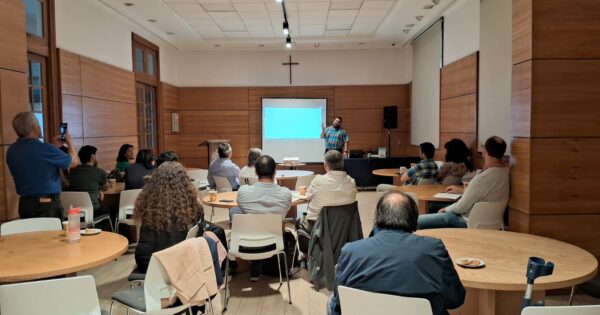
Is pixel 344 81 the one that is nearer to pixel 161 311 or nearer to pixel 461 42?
pixel 461 42

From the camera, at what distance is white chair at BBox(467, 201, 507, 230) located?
3.87m

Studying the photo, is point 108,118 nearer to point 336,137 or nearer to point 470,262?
Answer: point 336,137

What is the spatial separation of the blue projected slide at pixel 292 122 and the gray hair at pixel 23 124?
849 centimetres

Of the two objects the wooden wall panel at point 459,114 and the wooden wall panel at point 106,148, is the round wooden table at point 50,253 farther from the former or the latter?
the wooden wall panel at point 459,114

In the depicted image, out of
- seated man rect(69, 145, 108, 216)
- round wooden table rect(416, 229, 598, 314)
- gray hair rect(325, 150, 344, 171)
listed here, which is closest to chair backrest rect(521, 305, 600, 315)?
round wooden table rect(416, 229, 598, 314)

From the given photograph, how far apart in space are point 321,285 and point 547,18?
3062 millimetres

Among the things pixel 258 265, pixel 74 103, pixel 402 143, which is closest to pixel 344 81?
pixel 402 143

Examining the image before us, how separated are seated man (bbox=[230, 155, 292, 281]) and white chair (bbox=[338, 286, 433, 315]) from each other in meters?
2.27

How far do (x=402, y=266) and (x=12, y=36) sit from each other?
414cm

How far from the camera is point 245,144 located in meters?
12.4

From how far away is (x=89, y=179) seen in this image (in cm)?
509

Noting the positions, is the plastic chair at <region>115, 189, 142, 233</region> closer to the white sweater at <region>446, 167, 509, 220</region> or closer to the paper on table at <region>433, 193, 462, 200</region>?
the paper on table at <region>433, 193, 462, 200</region>

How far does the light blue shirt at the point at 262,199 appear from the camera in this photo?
13.6 feet

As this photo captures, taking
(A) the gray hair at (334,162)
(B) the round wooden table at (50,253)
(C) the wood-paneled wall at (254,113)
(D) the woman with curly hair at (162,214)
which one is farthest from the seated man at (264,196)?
(C) the wood-paneled wall at (254,113)
